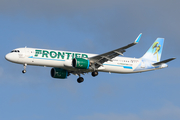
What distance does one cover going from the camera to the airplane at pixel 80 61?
60219mm

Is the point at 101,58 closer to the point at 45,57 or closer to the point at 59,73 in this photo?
the point at 59,73

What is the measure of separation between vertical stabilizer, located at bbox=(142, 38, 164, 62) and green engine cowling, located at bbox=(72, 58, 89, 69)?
14478 mm

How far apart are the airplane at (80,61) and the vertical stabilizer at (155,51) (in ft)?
0.92

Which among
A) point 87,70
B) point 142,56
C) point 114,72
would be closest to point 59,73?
point 87,70

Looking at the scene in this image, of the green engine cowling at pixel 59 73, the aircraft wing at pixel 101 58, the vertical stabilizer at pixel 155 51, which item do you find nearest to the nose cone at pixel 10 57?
the green engine cowling at pixel 59 73

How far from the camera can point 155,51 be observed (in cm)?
7262

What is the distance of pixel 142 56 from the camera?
71.1m

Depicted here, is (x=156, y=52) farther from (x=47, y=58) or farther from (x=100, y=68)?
(x=47, y=58)

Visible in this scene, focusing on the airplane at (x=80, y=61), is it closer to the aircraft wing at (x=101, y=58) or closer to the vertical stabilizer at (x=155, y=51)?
the aircraft wing at (x=101, y=58)

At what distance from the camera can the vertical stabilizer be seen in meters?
71.2

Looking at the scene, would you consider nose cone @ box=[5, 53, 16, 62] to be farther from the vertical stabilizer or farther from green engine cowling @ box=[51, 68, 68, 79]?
the vertical stabilizer

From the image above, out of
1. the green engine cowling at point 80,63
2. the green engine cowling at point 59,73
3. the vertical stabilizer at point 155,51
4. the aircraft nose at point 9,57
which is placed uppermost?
the vertical stabilizer at point 155,51

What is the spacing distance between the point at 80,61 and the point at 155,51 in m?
18.7

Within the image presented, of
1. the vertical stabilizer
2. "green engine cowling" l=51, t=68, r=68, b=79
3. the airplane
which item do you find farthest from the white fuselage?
the vertical stabilizer
